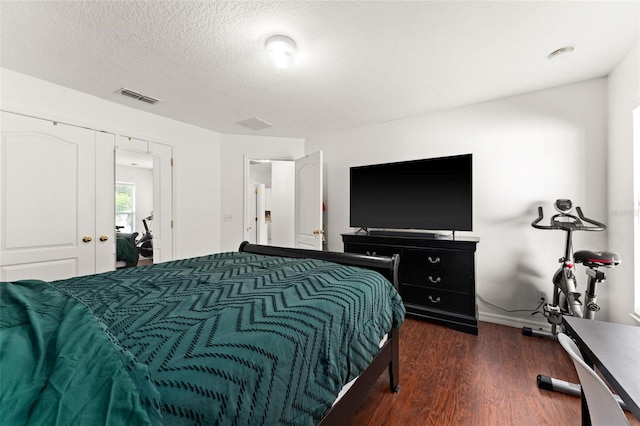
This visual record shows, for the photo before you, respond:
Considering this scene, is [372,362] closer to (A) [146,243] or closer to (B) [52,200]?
(A) [146,243]

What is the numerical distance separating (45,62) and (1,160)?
910 millimetres

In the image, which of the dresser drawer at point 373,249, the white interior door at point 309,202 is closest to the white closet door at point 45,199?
the white interior door at point 309,202

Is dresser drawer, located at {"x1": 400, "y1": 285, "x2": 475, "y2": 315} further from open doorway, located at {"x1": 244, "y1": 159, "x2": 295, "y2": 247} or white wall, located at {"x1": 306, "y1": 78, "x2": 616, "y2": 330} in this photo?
open doorway, located at {"x1": 244, "y1": 159, "x2": 295, "y2": 247}

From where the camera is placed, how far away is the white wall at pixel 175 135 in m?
2.42

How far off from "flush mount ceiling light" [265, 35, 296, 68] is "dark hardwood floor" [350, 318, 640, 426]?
240 cm

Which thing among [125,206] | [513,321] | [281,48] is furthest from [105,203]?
[513,321]

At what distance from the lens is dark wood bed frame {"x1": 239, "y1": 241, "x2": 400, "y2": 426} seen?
120 centimetres

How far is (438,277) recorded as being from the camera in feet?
9.13

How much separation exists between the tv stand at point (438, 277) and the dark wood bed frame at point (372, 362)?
1.04m

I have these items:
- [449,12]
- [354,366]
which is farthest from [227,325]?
[449,12]

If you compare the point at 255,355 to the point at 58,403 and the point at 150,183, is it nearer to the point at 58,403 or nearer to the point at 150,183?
the point at 58,403

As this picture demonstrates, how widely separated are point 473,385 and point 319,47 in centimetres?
263

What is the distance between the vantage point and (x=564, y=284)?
2.24m

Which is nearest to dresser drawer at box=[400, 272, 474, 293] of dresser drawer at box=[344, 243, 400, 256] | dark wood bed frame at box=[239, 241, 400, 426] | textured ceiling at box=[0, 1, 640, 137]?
dresser drawer at box=[344, 243, 400, 256]
